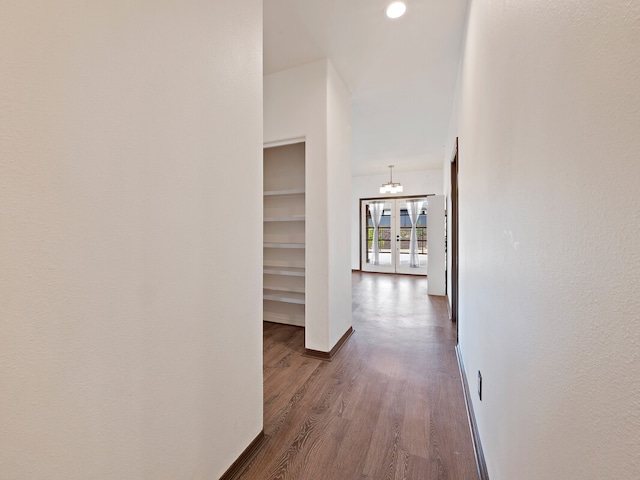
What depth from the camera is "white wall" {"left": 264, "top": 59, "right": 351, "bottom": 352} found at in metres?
2.64

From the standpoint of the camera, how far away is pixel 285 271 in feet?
10.9

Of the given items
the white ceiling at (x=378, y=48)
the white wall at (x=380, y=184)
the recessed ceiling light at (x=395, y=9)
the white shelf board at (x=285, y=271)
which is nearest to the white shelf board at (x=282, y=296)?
the white shelf board at (x=285, y=271)

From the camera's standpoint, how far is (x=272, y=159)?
11.8 ft

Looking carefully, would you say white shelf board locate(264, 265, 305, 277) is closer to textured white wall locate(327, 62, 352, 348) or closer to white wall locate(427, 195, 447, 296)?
textured white wall locate(327, 62, 352, 348)

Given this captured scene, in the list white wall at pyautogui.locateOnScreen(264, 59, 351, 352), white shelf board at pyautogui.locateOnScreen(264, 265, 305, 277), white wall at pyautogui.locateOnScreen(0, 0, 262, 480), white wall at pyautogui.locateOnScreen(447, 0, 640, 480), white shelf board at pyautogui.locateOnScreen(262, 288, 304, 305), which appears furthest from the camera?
white shelf board at pyautogui.locateOnScreen(262, 288, 304, 305)

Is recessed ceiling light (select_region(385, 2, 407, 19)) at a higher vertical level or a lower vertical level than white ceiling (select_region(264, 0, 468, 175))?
lower

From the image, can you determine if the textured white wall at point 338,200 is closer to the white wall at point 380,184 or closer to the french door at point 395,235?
the white wall at point 380,184

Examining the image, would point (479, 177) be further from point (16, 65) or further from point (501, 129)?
point (16, 65)

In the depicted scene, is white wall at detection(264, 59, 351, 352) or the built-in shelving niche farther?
the built-in shelving niche

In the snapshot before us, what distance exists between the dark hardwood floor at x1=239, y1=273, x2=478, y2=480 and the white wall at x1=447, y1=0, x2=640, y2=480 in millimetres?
584

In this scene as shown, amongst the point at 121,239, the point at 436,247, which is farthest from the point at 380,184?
the point at 121,239

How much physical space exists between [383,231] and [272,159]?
17.1 ft

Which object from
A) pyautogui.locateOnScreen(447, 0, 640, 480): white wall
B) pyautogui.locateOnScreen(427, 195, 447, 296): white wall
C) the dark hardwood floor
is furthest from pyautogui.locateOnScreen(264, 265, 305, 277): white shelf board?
pyautogui.locateOnScreen(427, 195, 447, 296): white wall

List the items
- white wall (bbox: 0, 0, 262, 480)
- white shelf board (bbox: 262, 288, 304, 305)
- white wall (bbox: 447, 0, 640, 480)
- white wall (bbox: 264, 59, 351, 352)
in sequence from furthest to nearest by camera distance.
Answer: white shelf board (bbox: 262, 288, 304, 305)
white wall (bbox: 264, 59, 351, 352)
white wall (bbox: 0, 0, 262, 480)
white wall (bbox: 447, 0, 640, 480)
